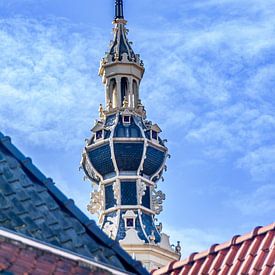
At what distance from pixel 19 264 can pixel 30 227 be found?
1041 millimetres

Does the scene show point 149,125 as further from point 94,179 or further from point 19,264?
point 19,264

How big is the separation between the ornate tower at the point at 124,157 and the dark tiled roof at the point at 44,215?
5453cm

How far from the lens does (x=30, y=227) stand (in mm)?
12047

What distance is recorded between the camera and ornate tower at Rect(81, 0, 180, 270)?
68.8 metres

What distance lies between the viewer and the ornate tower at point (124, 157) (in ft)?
226

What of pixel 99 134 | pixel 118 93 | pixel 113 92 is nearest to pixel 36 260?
pixel 99 134

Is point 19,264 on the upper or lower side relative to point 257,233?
lower

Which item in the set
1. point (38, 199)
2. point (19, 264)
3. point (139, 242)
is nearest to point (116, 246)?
point (38, 199)

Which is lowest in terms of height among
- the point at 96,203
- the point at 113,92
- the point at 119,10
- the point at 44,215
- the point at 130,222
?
the point at 44,215

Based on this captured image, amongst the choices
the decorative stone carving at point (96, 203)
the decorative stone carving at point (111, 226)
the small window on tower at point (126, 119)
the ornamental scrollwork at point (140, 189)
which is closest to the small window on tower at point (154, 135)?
the small window on tower at point (126, 119)

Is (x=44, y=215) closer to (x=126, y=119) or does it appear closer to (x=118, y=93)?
(x=126, y=119)

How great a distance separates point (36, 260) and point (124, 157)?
58.7 metres

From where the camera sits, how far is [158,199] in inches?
2798

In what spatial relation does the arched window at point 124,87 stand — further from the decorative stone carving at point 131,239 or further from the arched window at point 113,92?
the decorative stone carving at point 131,239
